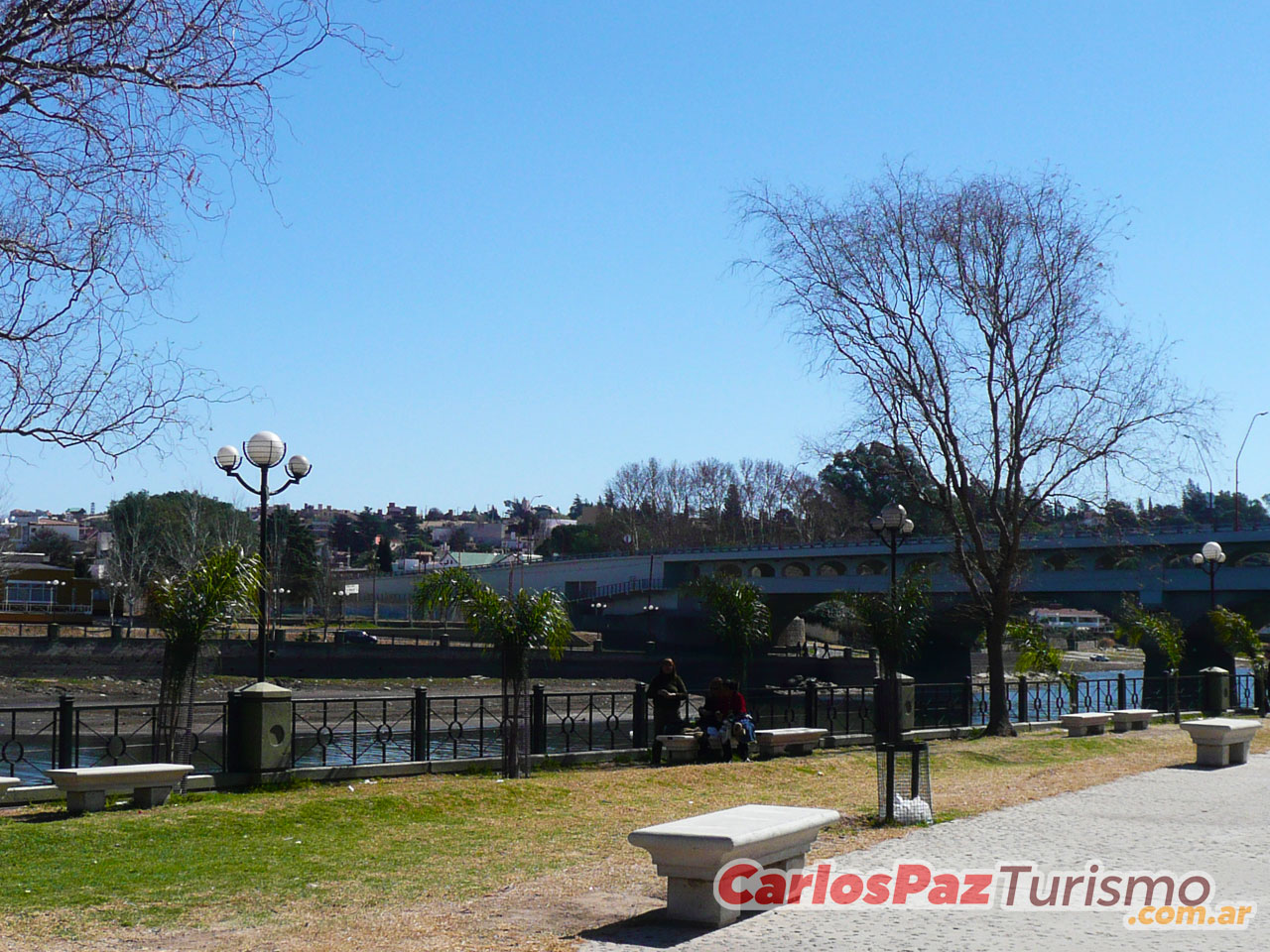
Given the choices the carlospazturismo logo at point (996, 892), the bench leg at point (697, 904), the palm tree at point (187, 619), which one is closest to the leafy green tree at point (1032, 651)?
the palm tree at point (187, 619)

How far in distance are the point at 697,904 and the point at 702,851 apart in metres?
0.40

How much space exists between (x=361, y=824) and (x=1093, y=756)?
1361 cm

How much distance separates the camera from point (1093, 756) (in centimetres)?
2103

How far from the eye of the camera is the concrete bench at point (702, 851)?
725cm

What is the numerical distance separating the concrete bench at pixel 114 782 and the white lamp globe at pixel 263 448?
7.33 m

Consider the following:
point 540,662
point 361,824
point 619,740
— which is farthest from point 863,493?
point 361,824

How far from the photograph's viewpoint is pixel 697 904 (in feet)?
24.3

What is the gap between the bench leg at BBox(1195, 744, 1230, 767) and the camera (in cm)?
1873

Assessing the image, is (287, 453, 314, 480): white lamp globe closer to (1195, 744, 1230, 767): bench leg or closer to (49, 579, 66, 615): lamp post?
(1195, 744, 1230, 767): bench leg

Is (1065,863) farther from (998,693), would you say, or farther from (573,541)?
(573,541)

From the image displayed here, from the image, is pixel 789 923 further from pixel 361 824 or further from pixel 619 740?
pixel 619 740

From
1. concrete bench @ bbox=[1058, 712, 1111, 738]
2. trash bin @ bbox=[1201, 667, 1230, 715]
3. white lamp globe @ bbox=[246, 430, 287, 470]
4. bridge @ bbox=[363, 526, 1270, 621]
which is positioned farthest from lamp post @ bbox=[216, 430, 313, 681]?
trash bin @ bbox=[1201, 667, 1230, 715]

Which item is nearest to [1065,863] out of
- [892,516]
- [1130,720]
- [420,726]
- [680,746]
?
[680,746]

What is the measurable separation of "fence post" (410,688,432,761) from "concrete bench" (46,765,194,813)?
4.50m
